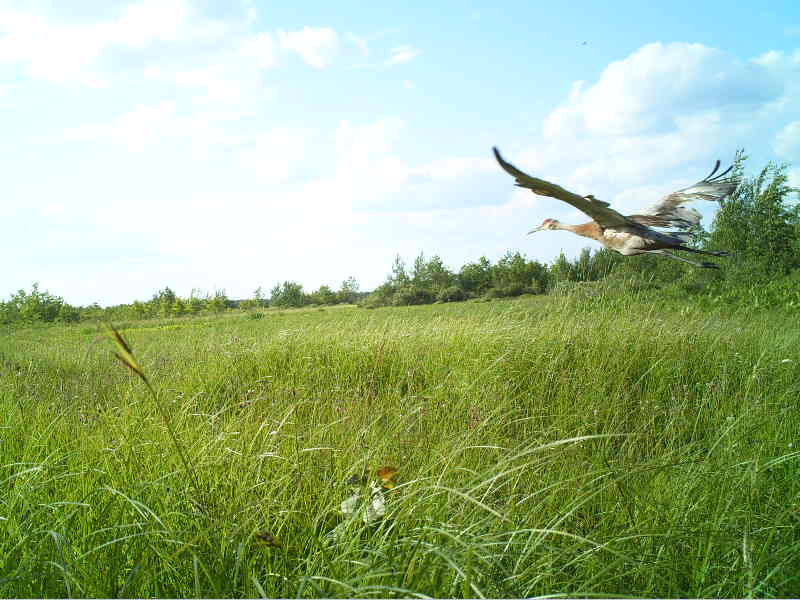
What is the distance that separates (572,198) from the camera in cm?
299

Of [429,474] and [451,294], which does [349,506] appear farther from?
[451,294]

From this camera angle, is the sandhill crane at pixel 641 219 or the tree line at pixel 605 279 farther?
the tree line at pixel 605 279

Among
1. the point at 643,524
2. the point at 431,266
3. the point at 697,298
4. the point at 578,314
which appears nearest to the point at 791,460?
the point at 643,524

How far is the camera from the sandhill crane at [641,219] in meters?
2.78

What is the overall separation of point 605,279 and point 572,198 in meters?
5.07

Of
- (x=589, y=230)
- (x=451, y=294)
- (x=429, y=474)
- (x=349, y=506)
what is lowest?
(x=429, y=474)

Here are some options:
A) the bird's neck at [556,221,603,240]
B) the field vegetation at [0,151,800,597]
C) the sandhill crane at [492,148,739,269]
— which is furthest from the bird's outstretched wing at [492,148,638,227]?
the field vegetation at [0,151,800,597]

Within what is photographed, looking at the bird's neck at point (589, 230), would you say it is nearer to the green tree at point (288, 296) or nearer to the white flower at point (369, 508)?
the white flower at point (369, 508)

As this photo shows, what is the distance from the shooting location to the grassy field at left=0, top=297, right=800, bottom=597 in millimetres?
1554

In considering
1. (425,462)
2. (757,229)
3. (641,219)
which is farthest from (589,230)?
(757,229)

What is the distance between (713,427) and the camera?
11.4 ft

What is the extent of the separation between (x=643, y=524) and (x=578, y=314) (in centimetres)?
576

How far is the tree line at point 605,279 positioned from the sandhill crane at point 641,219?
380 millimetres

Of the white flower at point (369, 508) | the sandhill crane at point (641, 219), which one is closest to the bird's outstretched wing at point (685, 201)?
the sandhill crane at point (641, 219)
